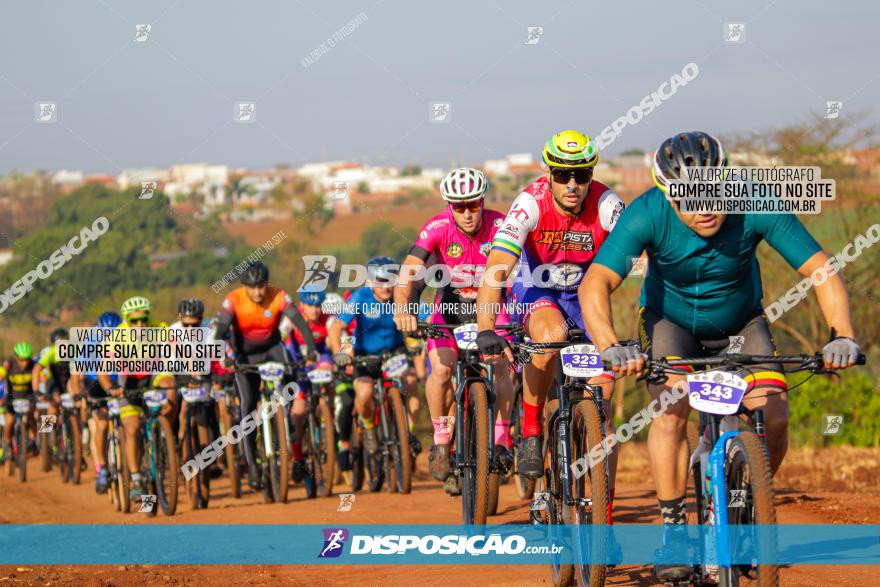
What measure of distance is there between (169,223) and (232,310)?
62434 millimetres

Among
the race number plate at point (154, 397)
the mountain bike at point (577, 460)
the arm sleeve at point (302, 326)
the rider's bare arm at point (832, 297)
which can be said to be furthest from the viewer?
the arm sleeve at point (302, 326)

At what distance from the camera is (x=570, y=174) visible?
839 cm

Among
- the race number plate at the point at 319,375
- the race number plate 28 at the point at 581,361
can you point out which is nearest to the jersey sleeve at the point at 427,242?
the race number plate at the point at 319,375

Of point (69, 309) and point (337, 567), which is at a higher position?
point (69, 309)

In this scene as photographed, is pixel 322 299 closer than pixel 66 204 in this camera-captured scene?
Yes

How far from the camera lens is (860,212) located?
25469mm

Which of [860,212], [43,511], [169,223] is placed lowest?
[43,511]

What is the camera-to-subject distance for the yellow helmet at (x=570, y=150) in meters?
8.24

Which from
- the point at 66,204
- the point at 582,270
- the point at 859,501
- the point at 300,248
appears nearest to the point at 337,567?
the point at 582,270

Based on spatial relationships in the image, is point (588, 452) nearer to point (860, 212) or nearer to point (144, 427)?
point (144, 427)

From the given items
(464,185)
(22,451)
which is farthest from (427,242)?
(22,451)

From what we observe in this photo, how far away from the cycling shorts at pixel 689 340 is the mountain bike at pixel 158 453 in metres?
7.53

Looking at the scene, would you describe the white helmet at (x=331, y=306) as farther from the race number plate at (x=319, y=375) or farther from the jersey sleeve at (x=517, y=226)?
the jersey sleeve at (x=517, y=226)

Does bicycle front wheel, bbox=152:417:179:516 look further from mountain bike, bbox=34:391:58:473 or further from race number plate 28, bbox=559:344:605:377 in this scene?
mountain bike, bbox=34:391:58:473
